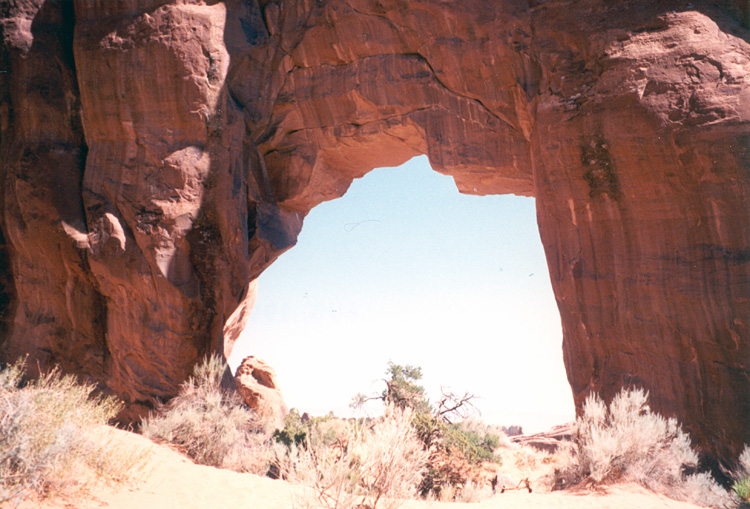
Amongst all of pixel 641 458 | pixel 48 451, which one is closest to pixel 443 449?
pixel 641 458

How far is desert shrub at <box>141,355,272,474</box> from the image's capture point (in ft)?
24.4

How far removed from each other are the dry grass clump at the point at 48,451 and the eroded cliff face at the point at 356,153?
4396 mm

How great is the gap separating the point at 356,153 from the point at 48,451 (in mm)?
8383

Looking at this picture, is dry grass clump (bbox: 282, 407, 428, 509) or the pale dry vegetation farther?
the pale dry vegetation

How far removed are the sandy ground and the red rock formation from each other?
7.16 meters

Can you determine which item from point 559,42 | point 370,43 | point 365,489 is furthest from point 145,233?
point 559,42

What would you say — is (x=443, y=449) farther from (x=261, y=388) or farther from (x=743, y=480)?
(x=261, y=388)

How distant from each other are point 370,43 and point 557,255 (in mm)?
5448

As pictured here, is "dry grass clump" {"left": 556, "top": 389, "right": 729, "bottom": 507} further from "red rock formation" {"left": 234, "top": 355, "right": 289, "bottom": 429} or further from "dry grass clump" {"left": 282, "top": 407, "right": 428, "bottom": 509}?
"red rock formation" {"left": 234, "top": 355, "right": 289, "bottom": 429}

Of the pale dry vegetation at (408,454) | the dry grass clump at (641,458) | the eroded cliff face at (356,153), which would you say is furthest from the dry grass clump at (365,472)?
the eroded cliff face at (356,153)

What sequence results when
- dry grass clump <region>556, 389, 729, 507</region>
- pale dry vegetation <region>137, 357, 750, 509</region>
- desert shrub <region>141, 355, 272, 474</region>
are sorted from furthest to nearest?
desert shrub <region>141, 355, 272, 474</region>
dry grass clump <region>556, 389, 729, 507</region>
pale dry vegetation <region>137, 357, 750, 509</region>

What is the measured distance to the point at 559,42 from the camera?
823 centimetres

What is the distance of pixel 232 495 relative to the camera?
573 centimetres

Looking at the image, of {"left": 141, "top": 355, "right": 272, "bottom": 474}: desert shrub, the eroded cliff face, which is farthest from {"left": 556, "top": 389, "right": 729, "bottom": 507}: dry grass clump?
{"left": 141, "top": 355, "right": 272, "bottom": 474}: desert shrub
